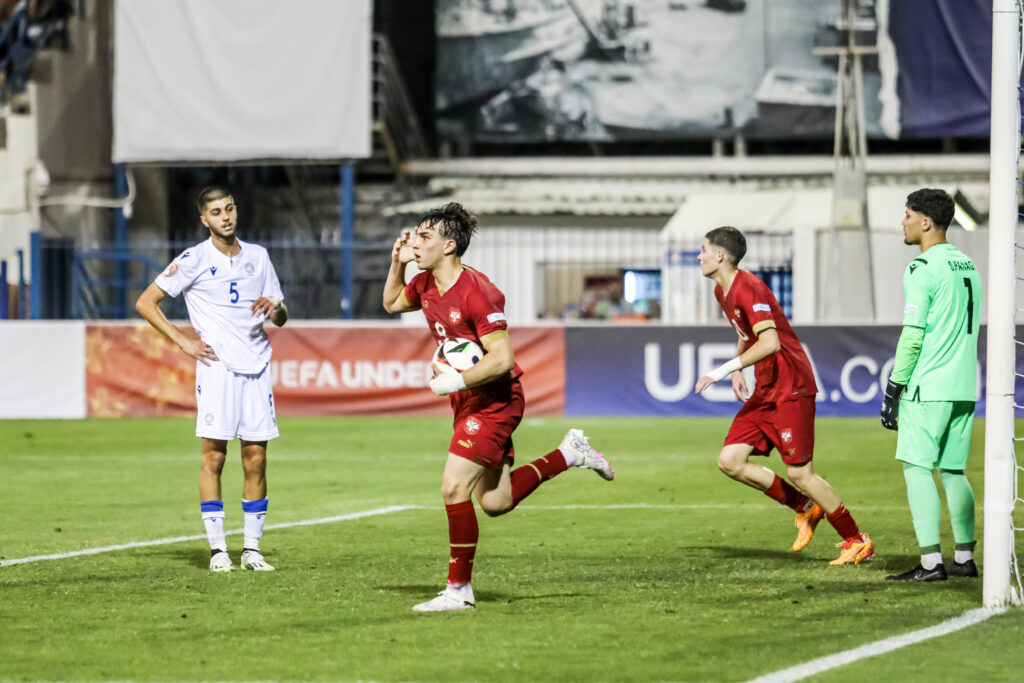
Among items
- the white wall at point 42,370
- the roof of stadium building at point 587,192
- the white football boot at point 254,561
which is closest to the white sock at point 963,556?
the white football boot at point 254,561

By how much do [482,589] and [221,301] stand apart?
233 centimetres

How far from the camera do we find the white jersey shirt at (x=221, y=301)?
352 inches

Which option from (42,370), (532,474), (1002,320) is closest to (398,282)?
(532,474)

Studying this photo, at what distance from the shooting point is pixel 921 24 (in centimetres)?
3075

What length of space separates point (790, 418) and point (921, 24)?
23.5 meters

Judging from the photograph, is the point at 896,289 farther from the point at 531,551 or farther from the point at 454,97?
the point at 531,551

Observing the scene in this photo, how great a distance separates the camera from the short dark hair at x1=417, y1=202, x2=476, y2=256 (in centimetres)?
737

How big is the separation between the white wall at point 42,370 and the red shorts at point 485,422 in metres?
14.5

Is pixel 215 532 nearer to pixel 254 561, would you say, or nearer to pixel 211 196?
pixel 254 561

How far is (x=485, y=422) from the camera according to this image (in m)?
7.34

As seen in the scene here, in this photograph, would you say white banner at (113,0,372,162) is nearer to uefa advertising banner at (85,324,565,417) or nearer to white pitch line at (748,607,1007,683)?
uefa advertising banner at (85,324,565,417)

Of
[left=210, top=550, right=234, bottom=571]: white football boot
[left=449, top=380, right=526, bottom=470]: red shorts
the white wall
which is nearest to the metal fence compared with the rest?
the white wall

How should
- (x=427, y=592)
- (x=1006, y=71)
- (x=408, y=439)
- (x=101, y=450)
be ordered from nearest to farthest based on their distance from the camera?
(x=1006, y=71), (x=427, y=592), (x=101, y=450), (x=408, y=439)

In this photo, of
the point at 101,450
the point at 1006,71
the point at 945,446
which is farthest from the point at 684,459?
the point at 1006,71
